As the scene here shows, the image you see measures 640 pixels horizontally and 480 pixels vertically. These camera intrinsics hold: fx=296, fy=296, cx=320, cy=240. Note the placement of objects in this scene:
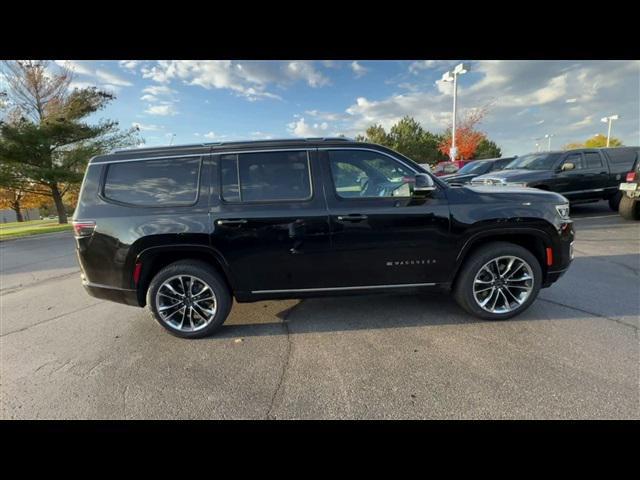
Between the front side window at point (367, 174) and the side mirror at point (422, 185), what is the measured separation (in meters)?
0.11

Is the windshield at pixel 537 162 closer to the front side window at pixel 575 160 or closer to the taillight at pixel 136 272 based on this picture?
the front side window at pixel 575 160

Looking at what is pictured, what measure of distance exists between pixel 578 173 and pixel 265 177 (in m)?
9.75

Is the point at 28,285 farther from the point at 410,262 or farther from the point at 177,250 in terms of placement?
the point at 410,262

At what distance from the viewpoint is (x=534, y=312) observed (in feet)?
11.2

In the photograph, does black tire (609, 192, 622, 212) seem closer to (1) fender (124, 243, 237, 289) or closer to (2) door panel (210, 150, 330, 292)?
(2) door panel (210, 150, 330, 292)

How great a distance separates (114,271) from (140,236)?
0.50 m

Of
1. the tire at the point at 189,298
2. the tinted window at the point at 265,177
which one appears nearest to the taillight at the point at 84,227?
the tire at the point at 189,298

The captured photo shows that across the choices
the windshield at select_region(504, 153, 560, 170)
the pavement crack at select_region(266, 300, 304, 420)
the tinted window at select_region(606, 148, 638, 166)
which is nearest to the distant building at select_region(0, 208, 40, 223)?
the pavement crack at select_region(266, 300, 304, 420)

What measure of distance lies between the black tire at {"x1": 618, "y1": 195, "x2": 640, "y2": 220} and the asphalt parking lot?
204 inches

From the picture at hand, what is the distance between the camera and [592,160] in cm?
870

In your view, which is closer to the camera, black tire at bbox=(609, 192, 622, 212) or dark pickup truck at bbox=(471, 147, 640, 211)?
dark pickup truck at bbox=(471, 147, 640, 211)

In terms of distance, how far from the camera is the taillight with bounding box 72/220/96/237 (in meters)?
3.06

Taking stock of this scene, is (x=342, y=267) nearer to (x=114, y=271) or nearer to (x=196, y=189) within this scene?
(x=196, y=189)
